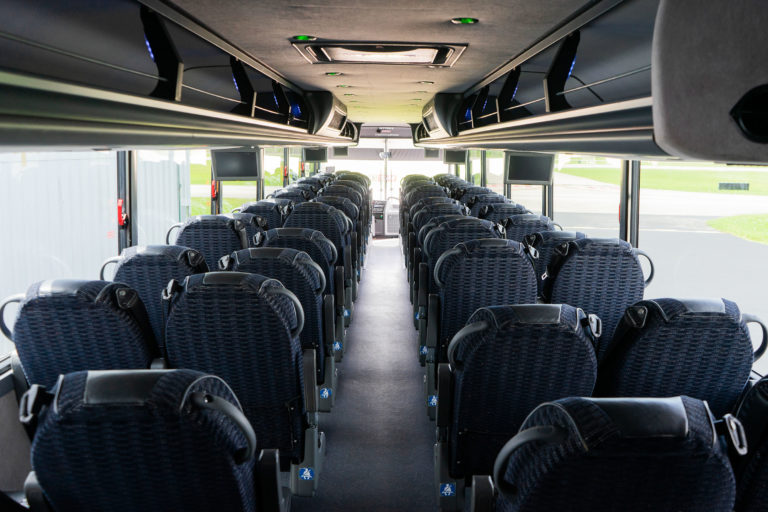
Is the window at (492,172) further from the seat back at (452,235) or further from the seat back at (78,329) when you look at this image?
the seat back at (78,329)

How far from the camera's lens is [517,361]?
260 cm

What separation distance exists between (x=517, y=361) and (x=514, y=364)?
0.02 metres

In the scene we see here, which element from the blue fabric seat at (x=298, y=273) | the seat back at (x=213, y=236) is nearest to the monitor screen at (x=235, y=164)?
the seat back at (x=213, y=236)

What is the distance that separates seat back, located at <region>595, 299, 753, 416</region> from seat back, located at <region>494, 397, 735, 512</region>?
1.22 m

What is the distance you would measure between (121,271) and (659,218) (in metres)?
5.41

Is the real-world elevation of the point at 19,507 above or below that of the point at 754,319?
below

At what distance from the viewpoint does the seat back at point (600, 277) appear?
4.24 metres

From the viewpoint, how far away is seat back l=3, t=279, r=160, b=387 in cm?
285

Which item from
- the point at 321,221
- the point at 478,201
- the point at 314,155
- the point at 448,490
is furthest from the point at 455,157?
the point at 448,490

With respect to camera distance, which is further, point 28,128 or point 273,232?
point 273,232

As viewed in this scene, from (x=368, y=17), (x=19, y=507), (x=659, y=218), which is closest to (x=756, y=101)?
(x=19, y=507)

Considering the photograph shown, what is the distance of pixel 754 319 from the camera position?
9.48 ft

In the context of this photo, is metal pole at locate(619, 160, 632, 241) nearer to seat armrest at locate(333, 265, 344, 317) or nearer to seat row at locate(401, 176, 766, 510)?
seat armrest at locate(333, 265, 344, 317)

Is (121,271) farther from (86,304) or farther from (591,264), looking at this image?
(591,264)
